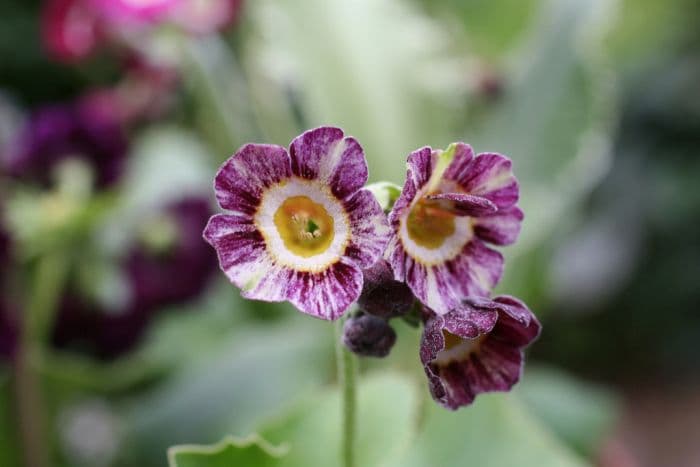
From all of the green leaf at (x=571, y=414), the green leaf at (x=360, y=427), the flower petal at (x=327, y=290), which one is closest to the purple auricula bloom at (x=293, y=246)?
the flower petal at (x=327, y=290)

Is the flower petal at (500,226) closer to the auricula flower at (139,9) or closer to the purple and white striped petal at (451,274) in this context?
the purple and white striped petal at (451,274)

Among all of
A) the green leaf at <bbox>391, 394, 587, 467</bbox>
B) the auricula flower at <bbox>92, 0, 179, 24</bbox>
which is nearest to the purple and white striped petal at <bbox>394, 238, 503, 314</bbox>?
the green leaf at <bbox>391, 394, 587, 467</bbox>

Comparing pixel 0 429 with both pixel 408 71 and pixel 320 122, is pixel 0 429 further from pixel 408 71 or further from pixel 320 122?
pixel 408 71

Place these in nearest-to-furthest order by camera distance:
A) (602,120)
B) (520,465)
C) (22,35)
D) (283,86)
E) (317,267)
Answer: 1. (317,267)
2. (520,465)
3. (602,120)
4. (283,86)
5. (22,35)

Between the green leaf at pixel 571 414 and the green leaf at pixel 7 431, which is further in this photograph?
the green leaf at pixel 571 414

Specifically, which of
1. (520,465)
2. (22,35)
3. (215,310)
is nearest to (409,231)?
(520,465)

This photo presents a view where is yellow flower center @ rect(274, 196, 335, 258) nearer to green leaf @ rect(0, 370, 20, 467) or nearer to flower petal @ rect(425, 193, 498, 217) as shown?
flower petal @ rect(425, 193, 498, 217)

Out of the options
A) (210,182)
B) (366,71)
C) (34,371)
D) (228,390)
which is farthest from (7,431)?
(366,71)
